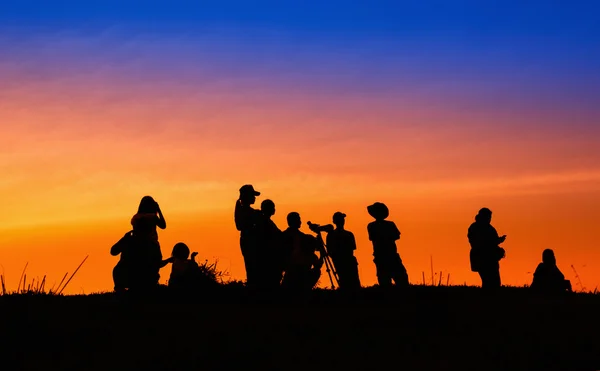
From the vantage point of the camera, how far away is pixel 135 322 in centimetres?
1641

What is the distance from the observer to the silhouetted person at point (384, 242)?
828 inches

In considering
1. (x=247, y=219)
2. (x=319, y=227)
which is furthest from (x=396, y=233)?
(x=247, y=219)

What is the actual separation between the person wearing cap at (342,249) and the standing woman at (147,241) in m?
3.89

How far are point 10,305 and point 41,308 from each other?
563mm

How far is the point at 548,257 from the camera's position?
75.8 ft

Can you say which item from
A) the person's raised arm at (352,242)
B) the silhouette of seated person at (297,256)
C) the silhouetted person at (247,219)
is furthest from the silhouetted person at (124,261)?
the person's raised arm at (352,242)

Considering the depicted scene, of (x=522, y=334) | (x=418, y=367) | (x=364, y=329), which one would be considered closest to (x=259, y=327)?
(x=364, y=329)

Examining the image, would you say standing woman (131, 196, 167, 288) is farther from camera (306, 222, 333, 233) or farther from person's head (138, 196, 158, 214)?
camera (306, 222, 333, 233)

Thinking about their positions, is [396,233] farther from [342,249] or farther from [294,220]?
[294,220]

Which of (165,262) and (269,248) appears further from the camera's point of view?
(269,248)

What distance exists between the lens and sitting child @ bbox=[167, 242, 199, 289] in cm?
1966

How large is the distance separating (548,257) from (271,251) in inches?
302

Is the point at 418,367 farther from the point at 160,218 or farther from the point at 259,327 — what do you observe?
the point at 160,218

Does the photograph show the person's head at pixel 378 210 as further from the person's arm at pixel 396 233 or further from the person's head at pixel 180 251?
the person's head at pixel 180 251
